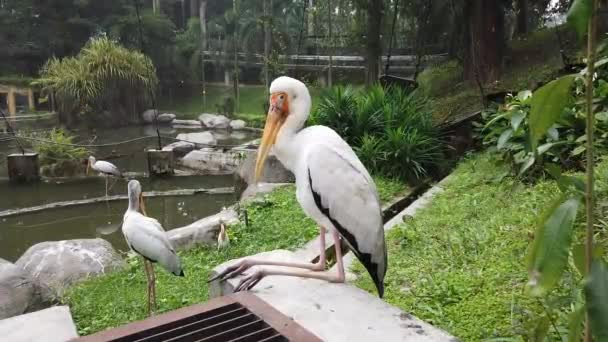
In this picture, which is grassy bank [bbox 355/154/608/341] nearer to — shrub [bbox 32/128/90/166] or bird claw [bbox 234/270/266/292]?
bird claw [bbox 234/270/266/292]

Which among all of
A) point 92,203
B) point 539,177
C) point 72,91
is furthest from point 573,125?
point 72,91

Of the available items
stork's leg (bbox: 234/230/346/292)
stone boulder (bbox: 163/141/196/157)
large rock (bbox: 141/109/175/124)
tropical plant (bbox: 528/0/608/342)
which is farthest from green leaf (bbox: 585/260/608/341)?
large rock (bbox: 141/109/175/124)

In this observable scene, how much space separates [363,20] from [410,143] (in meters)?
7.95

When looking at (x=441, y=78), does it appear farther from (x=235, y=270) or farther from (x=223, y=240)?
(x=235, y=270)

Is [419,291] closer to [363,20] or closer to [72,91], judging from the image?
[363,20]

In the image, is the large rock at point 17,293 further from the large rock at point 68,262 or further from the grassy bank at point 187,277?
the large rock at point 68,262

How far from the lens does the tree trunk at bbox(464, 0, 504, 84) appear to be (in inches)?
357

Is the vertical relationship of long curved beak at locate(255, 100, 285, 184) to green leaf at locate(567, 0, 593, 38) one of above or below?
below

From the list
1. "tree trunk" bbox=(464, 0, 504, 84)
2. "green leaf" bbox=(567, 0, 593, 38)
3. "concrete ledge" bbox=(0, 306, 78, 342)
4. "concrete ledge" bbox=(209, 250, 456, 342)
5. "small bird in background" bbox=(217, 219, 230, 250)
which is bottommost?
"small bird in background" bbox=(217, 219, 230, 250)

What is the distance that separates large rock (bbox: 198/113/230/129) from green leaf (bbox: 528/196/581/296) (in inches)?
801

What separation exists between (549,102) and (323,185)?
4.68 ft

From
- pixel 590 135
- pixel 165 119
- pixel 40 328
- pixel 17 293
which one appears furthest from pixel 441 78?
pixel 165 119

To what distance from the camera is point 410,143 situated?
256 inches

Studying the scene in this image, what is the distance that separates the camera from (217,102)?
26250mm
